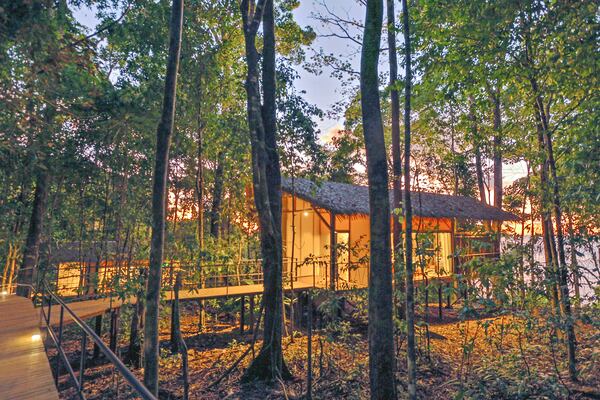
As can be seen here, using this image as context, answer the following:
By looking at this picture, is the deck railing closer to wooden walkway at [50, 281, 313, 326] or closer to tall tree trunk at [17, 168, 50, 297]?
wooden walkway at [50, 281, 313, 326]

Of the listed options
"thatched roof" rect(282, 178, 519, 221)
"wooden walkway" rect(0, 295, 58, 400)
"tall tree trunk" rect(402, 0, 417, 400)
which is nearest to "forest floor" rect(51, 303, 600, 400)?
"tall tree trunk" rect(402, 0, 417, 400)

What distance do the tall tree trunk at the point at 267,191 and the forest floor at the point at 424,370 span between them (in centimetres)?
53

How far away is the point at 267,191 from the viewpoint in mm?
6855

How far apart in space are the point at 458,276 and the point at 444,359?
14.2 feet

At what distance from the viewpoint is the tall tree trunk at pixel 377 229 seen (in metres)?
5.54

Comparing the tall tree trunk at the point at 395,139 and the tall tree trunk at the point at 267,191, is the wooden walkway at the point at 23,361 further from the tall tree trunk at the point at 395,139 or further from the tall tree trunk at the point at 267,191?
the tall tree trunk at the point at 395,139

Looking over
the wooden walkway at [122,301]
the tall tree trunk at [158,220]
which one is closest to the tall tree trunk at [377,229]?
the tall tree trunk at [158,220]

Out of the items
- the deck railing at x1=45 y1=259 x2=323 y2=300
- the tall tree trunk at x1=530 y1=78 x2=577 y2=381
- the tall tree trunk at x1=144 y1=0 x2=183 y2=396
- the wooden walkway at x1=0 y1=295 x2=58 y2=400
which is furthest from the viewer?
the deck railing at x1=45 y1=259 x2=323 y2=300

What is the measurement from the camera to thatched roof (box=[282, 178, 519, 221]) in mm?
13039

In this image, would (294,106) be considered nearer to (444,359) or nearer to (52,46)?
(52,46)

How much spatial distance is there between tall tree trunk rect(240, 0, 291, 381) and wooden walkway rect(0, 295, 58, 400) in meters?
3.61

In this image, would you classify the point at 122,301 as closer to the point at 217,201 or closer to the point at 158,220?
the point at 158,220

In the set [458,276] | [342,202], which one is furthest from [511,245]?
[342,202]

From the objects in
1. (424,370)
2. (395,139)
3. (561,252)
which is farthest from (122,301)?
(561,252)
